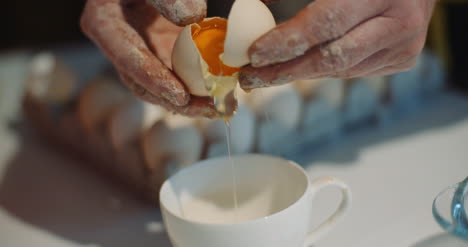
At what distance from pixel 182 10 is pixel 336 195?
35cm

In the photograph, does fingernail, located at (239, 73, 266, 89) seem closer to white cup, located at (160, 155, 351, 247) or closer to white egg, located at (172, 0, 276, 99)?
white egg, located at (172, 0, 276, 99)

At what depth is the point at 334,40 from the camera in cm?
51

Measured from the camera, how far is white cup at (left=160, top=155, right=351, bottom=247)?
1.60 ft

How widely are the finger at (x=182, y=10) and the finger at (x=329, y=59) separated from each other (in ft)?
0.31

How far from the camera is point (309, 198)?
0.52 meters

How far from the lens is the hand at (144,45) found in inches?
21.9

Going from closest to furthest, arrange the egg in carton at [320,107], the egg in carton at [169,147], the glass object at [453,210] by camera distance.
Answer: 1. the glass object at [453,210]
2. the egg in carton at [169,147]
3. the egg in carton at [320,107]

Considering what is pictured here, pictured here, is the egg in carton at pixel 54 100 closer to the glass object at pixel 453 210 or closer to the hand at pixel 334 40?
the hand at pixel 334 40

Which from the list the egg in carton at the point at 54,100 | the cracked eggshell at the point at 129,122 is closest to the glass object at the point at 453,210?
the cracked eggshell at the point at 129,122

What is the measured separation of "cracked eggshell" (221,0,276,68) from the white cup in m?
0.16

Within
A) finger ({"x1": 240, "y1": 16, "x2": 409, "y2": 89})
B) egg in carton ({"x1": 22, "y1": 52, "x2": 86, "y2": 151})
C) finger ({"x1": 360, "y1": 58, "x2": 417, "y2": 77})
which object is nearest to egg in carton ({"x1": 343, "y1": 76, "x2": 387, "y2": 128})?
finger ({"x1": 360, "y1": 58, "x2": 417, "y2": 77})

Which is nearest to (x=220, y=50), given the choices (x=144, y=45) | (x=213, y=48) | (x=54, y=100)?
(x=213, y=48)

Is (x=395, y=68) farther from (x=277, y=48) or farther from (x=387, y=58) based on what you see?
(x=277, y=48)

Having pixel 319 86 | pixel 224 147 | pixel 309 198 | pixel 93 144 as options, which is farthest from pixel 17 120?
pixel 309 198
